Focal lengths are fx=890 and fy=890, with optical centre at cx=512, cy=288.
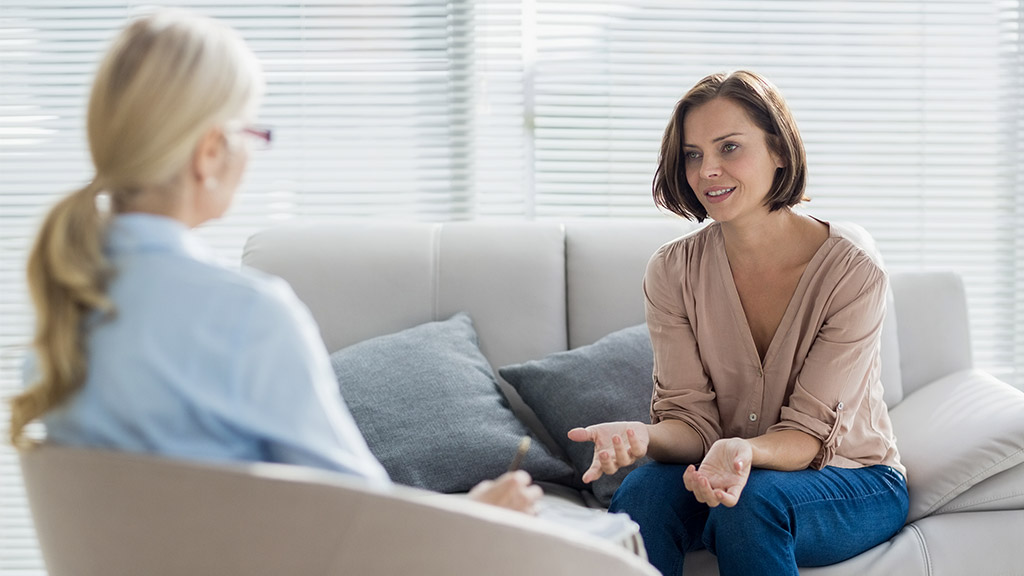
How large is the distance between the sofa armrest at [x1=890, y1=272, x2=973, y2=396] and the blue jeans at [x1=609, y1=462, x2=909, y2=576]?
22.7 inches

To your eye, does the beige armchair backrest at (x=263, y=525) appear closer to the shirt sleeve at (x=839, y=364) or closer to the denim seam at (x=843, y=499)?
the denim seam at (x=843, y=499)

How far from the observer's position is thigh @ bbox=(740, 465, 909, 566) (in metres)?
1.54

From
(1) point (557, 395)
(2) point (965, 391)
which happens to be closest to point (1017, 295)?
(2) point (965, 391)

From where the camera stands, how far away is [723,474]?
151cm

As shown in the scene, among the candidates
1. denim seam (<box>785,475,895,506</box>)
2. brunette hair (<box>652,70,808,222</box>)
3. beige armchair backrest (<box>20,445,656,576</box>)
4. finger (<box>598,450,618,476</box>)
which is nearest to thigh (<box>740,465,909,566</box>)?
denim seam (<box>785,475,895,506</box>)

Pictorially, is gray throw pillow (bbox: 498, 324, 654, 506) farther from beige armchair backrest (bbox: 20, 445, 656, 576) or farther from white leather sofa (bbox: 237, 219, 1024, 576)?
beige armchair backrest (bbox: 20, 445, 656, 576)

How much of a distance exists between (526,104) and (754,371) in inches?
46.6

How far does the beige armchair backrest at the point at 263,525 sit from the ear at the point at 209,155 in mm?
295

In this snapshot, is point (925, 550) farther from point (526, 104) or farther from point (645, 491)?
point (526, 104)

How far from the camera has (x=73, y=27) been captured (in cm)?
252

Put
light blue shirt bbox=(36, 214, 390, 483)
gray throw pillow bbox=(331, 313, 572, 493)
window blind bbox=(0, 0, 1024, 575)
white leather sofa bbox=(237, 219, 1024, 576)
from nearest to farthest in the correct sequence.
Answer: light blue shirt bbox=(36, 214, 390, 483) < gray throw pillow bbox=(331, 313, 572, 493) < white leather sofa bbox=(237, 219, 1024, 576) < window blind bbox=(0, 0, 1024, 575)

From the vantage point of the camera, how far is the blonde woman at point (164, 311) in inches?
32.4

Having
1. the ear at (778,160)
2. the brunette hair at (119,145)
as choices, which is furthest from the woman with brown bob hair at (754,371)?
the brunette hair at (119,145)

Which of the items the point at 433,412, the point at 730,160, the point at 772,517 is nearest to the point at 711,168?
the point at 730,160
